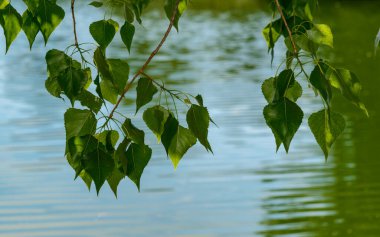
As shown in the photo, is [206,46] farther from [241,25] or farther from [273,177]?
[273,177]

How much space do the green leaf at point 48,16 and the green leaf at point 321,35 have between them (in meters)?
0.35

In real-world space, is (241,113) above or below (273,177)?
below

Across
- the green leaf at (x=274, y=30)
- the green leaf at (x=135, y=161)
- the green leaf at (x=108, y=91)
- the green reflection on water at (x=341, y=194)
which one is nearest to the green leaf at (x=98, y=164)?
the green leaf at (x=135, y=161)

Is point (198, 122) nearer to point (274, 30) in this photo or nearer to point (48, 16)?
point (48, 16)

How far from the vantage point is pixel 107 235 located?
223 inches

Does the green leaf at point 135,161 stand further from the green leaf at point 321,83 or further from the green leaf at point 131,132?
the green leaf at point 321,83

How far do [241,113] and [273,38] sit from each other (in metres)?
8.56

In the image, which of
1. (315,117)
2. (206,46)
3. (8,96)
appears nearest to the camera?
(315,117)

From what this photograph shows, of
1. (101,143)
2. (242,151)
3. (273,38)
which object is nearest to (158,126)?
(101,143)

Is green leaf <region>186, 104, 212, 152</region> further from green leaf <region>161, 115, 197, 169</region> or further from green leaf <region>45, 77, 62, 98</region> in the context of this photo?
green leaf <region>45, 77, 62, 98</region>

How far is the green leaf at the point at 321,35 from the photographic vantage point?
1.26 metres

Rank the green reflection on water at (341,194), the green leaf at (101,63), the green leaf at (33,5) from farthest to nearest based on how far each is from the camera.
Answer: the green reflection on water at (341,194) < the green leaf at (33,5) < the green leaf at (101,63)

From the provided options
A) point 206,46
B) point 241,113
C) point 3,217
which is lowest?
point 206,46

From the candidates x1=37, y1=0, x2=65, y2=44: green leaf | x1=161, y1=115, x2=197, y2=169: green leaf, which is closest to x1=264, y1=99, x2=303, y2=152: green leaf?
x1=161, y1=115, x2=197, y2=169: green leaf
